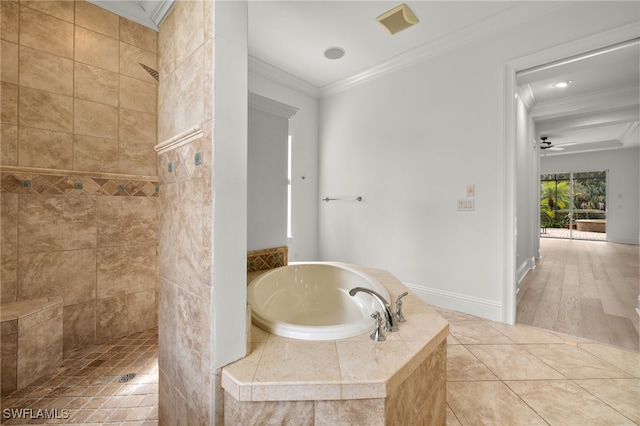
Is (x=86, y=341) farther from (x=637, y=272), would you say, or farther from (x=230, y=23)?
(x=637, y=272)

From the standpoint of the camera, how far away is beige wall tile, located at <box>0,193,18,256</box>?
1669mm

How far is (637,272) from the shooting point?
3.80m

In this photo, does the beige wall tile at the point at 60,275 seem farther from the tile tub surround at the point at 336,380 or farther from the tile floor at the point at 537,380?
the tile floor at the point at 537,380

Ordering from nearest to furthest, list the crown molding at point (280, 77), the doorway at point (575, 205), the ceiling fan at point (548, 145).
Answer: the crown molding at point (280, 77), the ceiling fan at point (548, 145), the doorway at point (575, 205)

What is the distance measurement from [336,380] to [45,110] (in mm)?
2460

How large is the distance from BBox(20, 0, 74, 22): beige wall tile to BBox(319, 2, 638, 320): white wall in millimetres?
2625

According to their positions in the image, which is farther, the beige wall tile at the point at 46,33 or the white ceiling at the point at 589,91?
the white ceiling at the point at 589,91

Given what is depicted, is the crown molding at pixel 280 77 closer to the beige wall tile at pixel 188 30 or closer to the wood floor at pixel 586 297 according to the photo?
the beige wall tile at pixel 188 30

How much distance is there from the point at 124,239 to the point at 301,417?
2.04 meters

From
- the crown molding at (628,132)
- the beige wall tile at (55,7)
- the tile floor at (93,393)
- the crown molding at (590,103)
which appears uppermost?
the crown molding at (628,132)

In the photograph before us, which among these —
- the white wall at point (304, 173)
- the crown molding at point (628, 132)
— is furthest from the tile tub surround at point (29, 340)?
the crown molding at point (628, 132)

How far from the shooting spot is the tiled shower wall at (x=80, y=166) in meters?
1.72

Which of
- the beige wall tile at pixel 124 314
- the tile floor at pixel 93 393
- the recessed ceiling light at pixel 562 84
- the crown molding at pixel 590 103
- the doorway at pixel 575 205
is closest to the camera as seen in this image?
the tile floor at pixel 93 393

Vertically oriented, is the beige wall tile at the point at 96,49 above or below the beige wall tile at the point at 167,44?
above
